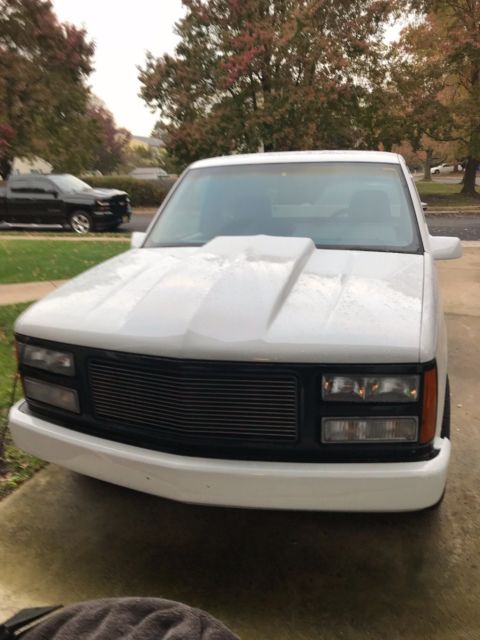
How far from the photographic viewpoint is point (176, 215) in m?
3.80

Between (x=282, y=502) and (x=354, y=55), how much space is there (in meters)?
22.1

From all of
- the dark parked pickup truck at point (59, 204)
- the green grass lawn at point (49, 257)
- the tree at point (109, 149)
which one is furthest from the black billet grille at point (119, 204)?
the tree at point (109, 149)

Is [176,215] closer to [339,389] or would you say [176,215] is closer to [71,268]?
[339,389]

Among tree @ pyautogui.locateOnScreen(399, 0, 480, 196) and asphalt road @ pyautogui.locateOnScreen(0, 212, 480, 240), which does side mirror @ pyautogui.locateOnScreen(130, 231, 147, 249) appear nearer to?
asphalt road @ pyautogui.locateOnScreen(0, 212, 480, 240)

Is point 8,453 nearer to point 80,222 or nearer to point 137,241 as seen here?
point 137,241

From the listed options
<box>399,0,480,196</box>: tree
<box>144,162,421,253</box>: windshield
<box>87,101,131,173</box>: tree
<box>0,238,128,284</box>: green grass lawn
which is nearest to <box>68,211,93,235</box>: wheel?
<box>0,238,128,284</box>: green grass lawn

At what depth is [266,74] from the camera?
67.6 feet

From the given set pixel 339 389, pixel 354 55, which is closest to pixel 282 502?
pixel 339 389

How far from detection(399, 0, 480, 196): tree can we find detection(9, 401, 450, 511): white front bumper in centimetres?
2370

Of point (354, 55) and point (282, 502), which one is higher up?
point (354, 55)

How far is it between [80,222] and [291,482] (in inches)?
564

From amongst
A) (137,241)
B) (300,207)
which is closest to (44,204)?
(137,241)

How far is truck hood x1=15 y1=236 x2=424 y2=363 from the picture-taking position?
2100 mm

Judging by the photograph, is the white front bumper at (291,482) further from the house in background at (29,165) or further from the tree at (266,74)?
the tree at (266,74)
